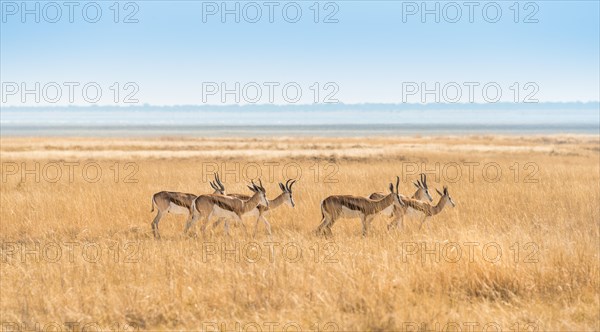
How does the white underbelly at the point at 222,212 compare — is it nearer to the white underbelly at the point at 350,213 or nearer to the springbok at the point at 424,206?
the white underbelly at the point at 350,213

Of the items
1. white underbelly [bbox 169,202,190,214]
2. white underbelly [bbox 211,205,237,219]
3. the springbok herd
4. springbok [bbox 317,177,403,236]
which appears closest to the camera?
white underbelly [bbox 211,205,237,219]

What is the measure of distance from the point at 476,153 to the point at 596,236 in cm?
3354

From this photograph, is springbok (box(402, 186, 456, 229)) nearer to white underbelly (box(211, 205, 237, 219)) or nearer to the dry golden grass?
the dry golden grass

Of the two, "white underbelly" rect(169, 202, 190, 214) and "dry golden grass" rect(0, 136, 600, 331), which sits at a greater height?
"white underbelly" rect(169, 202, 190, 214)

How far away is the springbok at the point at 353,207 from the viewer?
1348 cm

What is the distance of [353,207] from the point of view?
13477 mm

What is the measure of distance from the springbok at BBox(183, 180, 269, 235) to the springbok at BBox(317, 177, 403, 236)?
4.38 feet

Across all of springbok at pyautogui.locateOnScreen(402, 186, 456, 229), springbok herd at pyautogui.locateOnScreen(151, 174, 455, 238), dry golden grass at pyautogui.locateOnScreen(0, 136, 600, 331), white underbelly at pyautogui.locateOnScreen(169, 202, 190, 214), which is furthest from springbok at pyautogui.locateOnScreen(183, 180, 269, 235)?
springbok at pyautogui.locateOnScreen(402, 186, 456, 229)

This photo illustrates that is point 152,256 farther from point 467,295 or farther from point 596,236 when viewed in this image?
point 596,236

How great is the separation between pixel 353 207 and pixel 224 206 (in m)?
2.69

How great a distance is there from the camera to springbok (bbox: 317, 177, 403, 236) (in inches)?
531

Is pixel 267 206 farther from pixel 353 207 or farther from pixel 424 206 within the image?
pixel 424 206

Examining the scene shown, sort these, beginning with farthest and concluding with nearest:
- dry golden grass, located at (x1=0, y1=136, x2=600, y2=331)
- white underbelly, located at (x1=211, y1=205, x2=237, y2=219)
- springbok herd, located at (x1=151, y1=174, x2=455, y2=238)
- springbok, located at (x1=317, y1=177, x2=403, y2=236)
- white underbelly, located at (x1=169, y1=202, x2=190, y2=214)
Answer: white underbelly, located at (x1=169, y1=202, x2=190, y2=214)
springbok, located at (x1=317, y1=177, x2=403, y2=236)
springbok herd, located at (x1=151, y1=174, x2=455, y2=238)
white underbelly, located at (x1=211, y1=205, x2=237, y2=219)
dry golden grass, located at (x1=0, y1=136, x2=600, y2=331)

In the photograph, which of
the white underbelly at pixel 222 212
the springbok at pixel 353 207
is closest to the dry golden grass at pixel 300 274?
the springbok at pixel 353 207
